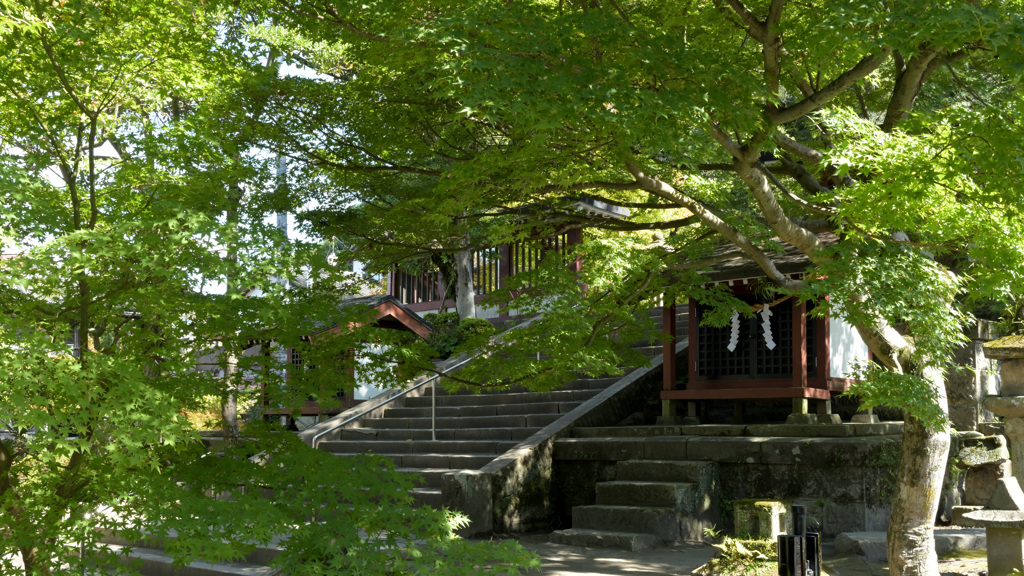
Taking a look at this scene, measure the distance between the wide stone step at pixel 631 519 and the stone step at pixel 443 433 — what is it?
239 centimetres

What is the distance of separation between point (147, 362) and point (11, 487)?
45.3 inches

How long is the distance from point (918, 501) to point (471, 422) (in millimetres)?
7833

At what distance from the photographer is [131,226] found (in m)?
4.90

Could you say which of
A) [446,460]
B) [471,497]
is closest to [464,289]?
[446,460]

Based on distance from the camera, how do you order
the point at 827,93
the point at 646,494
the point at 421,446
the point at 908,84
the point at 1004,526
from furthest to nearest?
the point at 421,446
the point at 646,494
the point at 908,84
the point at 1004,526
the point at 827,93

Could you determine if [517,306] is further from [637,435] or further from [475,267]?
[475,267]

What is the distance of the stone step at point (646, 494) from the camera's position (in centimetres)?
1079

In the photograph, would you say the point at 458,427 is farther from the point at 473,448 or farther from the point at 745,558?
the point at 745,558

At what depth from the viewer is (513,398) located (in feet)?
49.3

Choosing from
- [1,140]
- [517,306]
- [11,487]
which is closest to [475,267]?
[517,306]

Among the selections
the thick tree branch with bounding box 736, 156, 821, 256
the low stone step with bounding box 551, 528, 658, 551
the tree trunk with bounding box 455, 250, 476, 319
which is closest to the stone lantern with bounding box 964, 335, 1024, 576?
the thick tree branch with bounding box 736, 156, 821, 256

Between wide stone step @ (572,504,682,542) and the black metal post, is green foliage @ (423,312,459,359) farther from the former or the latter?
the black metal post

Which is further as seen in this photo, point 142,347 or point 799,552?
point 142,347

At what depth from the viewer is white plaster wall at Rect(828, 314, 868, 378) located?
1295 centimetres
